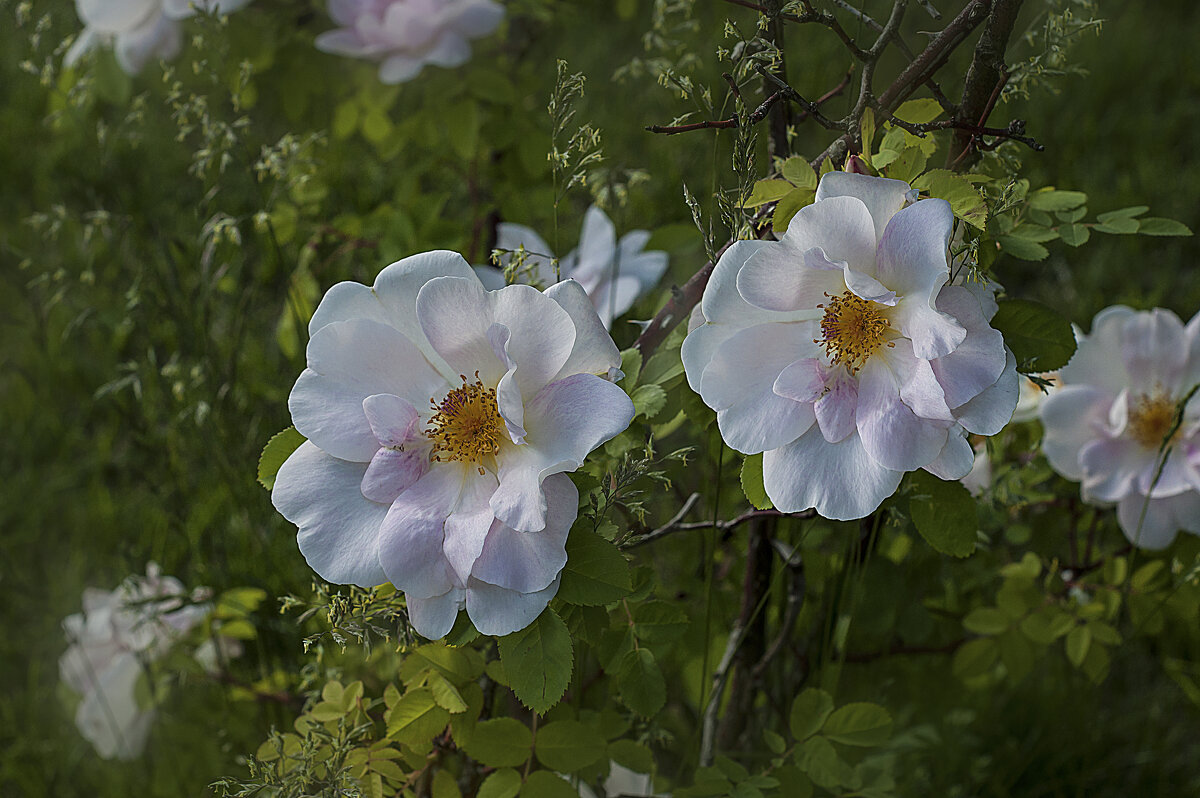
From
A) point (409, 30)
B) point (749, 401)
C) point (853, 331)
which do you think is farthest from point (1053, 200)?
point (409, 30)

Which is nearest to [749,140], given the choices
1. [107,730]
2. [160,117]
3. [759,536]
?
[759,536]

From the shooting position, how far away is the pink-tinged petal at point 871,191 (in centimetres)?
76

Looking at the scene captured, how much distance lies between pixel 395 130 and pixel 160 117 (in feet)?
5.50

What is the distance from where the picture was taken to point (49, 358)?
2133 millimetres

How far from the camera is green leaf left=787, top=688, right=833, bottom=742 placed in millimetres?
1061

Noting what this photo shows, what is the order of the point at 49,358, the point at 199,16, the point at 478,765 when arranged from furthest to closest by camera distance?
the point at 49,358 → the point at 199,16 → the point at 478,765

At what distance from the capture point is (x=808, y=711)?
1.07m

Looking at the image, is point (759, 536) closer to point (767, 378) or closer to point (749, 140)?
point (767, 378)

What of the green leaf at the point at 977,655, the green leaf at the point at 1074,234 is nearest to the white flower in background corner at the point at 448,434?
the green leaf at the point at 1074,234

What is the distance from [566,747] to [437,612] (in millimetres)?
248

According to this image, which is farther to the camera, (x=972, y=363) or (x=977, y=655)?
(x=977, y=655)

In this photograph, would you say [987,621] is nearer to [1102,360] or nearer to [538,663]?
[1102,360]

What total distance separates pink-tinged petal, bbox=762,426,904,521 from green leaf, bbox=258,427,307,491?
1.34 feet

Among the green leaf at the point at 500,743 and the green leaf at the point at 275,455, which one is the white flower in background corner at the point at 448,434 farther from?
the green leaf at the point at 500,743
